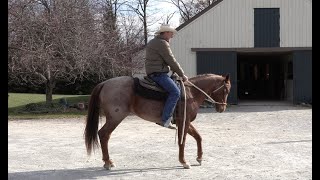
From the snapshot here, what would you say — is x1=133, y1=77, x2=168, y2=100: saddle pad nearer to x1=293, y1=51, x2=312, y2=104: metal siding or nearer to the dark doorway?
x1=293, y1=51, x2=312, y2=104: metal siding

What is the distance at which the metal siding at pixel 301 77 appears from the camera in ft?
71.1

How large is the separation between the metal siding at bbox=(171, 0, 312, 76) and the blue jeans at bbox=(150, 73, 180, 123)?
14736mm

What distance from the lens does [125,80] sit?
7.35m

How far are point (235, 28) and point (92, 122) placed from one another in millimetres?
15825

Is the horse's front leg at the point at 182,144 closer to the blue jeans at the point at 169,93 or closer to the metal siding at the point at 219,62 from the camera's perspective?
the blue jeans at the point at 169,93

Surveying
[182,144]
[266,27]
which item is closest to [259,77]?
[266,27]

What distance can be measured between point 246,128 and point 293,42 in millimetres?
9966

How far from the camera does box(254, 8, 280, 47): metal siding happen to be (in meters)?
21.7

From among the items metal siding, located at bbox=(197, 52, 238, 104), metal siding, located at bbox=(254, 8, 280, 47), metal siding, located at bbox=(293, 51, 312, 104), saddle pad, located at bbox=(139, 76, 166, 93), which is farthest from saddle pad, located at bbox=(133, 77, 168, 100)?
metal siding, located at bbox=(293, 51, 312, 104)
